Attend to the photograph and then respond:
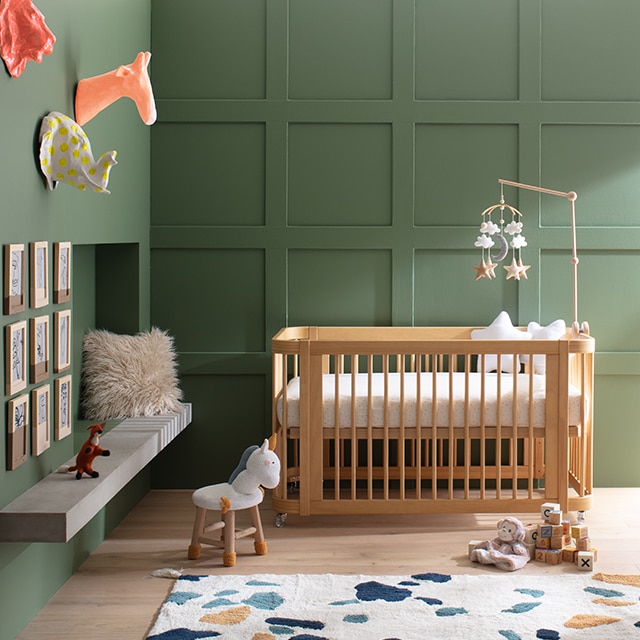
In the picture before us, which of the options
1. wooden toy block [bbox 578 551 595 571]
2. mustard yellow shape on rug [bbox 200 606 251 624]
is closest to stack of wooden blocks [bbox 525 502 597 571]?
wooden toy block [bbox 578 551 595 571]

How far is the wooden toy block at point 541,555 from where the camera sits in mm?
2936

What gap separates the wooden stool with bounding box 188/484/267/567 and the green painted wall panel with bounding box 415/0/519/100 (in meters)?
1.91

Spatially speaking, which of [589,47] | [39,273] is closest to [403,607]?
[39,273]

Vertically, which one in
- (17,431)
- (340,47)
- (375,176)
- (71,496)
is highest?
(340,47)

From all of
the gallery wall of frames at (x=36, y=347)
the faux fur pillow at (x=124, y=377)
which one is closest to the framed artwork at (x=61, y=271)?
the gallery wall of frames at (x=36, y=347)

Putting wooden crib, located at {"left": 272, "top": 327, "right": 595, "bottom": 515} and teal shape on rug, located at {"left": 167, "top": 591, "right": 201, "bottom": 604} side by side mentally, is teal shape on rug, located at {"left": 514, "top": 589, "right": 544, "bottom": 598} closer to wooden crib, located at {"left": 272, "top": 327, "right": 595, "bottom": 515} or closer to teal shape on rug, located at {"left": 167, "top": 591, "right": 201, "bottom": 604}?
wooden crib, located at {"left": 272, "top": 327, "right": 595, "bottom": 515}

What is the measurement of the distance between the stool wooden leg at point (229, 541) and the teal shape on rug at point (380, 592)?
431 mm

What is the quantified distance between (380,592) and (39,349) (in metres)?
1.18

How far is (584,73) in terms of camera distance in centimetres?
386

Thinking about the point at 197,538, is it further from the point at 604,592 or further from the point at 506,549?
the point at 604,592

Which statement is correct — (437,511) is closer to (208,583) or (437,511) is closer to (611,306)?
(208,583)

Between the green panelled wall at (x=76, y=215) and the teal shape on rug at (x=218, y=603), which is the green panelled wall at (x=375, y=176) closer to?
the green panelled wall at (x=76, y=215)

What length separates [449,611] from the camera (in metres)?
2.50

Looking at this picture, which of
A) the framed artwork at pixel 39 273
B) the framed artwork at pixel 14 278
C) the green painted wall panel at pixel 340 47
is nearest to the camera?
the framed artwork at pixel 14 278
